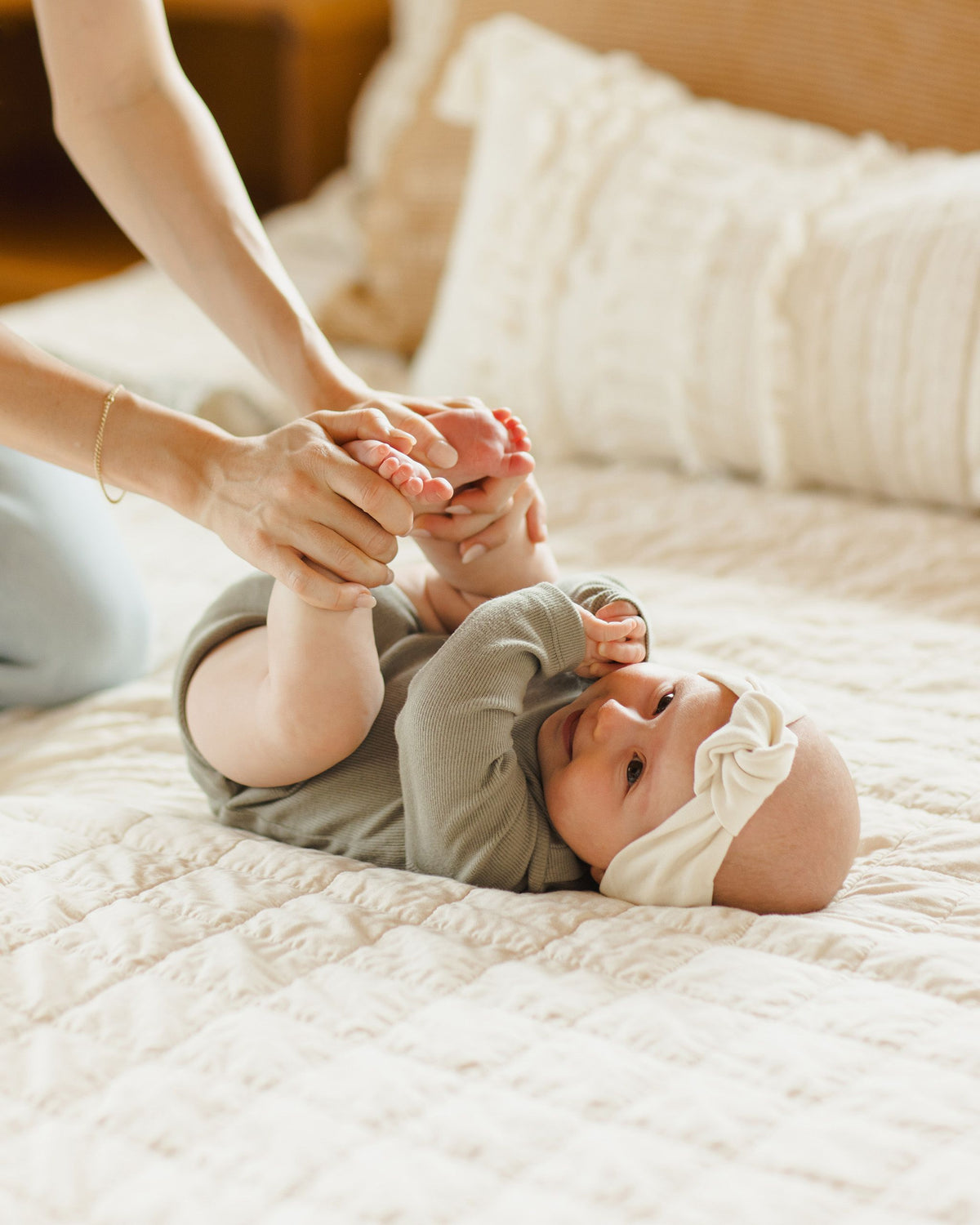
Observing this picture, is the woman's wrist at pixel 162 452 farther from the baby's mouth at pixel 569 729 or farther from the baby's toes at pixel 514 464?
the baby's mouth at pixel 569 729

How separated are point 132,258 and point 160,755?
1945 mm

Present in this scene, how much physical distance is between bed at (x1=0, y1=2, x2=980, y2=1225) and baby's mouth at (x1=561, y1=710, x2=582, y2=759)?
133 millimetres

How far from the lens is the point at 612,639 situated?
995mm

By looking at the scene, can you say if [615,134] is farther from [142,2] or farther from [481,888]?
[481,888]

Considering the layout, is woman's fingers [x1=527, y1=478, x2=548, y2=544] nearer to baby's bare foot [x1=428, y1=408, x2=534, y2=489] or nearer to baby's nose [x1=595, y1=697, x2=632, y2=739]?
baby's bare foot [x1=428, y1=408, x2=534, y2=489]

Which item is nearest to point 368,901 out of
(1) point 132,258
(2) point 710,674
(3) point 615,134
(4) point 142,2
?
(2) point 710,674

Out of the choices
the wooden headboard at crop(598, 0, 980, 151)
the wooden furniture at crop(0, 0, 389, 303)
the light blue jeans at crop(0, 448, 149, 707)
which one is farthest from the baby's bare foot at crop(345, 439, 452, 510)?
the wooden furniture at crop(0, 0, 389, 303)

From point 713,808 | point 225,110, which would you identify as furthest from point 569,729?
point 225,110

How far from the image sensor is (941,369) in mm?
1481

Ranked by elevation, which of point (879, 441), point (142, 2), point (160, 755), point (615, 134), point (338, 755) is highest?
point (142, 2)

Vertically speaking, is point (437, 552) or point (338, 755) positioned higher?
point (437, 552)

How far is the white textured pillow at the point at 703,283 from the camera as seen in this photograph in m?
1.51

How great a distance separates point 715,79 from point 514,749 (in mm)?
1266

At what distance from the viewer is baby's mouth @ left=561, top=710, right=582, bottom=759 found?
100 centimetres
